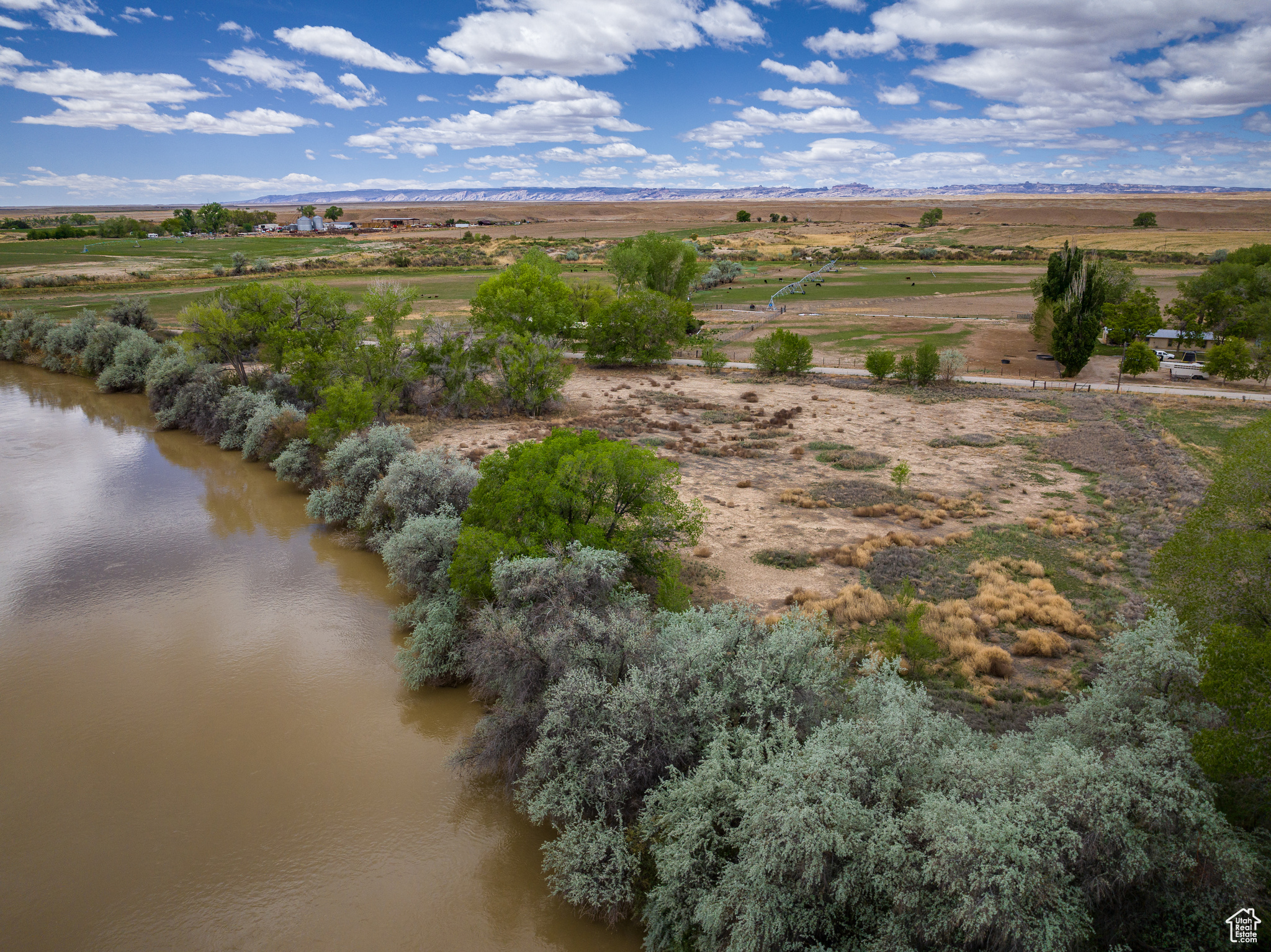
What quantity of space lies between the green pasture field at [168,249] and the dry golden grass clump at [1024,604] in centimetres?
11357

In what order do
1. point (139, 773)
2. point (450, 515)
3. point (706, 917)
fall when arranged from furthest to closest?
point (450, 515) → point (139, 773) → point (706, 917)

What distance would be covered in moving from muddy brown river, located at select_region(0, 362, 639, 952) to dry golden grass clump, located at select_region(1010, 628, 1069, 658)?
1214cm

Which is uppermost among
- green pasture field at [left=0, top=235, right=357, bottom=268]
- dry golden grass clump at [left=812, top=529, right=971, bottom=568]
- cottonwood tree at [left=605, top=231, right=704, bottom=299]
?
green pasture field at [left=0, top=235, right=357, bottom=268]

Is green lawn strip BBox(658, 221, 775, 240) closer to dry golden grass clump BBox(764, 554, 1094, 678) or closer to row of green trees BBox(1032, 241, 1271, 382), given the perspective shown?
row of green trees BBox(1032, 241, 1271, 382)

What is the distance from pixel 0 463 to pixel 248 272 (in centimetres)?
6965

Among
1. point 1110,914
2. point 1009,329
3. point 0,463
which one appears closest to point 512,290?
point 0,463

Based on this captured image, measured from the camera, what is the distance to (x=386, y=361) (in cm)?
3741

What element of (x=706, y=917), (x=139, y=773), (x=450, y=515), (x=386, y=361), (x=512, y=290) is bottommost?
(x=139, y=773)

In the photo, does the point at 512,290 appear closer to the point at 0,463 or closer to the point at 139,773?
the point at 0,463

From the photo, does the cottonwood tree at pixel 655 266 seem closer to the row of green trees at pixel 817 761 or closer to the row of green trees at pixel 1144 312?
the row of green trees at pixel 1144 312

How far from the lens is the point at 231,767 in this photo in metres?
14.5

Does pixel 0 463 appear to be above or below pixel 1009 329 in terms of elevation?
below

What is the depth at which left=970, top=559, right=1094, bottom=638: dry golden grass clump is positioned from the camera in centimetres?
1819

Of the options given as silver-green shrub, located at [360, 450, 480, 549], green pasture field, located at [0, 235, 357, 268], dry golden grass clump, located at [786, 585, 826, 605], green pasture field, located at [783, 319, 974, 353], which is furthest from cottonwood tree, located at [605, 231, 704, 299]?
green pasture field, located at [0, 235, 357, 268]
